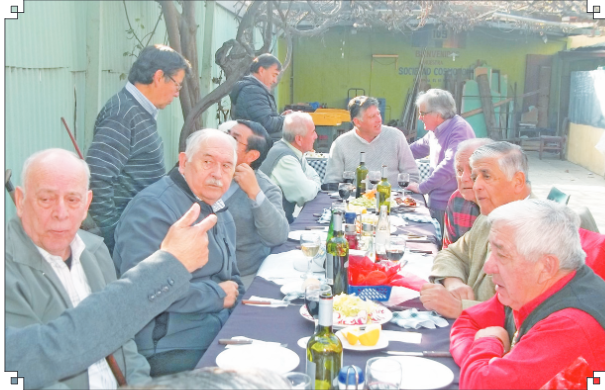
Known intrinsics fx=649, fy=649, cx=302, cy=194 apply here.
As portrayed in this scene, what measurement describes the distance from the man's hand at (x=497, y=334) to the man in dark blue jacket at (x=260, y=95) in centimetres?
412

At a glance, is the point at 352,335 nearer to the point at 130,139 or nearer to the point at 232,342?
the point at 232,342

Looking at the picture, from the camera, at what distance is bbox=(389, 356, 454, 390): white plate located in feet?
5.93

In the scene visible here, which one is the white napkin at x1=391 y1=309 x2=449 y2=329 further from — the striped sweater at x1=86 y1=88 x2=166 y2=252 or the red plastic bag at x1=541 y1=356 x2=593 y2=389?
the striped sweater at x1=86 y1=88 x2=166 y2=252

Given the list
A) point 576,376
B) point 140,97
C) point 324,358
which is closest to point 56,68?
point 140,97

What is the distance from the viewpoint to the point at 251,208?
136 inches

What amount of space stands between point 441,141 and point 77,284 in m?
4.04

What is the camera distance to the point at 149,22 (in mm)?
6379

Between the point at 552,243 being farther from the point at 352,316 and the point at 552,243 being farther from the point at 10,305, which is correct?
the point at 10,305

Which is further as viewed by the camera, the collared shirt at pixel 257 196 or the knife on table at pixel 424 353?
the collared shirt at pixel 257 196

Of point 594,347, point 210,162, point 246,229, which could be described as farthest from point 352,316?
point 246,229

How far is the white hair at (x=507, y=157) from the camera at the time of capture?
2.81 m

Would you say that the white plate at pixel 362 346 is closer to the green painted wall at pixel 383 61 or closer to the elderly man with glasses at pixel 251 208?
the elderly man with glasses at pixel 251 208

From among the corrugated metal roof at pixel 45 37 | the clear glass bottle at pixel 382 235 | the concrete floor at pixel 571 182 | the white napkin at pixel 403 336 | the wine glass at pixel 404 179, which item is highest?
the corrugated metal roof at pixel 45 37

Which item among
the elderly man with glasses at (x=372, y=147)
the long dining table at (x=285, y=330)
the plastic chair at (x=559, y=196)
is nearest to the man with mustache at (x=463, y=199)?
the plastic chair at (x=559, y=196)
